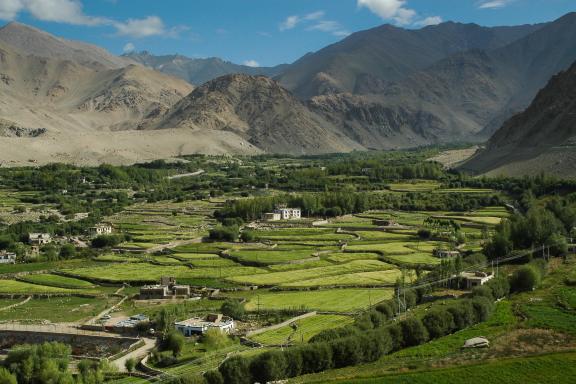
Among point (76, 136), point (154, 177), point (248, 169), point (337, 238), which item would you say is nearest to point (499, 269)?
point (337, 238)

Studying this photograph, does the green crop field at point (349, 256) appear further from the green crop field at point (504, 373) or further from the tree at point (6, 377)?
the tree at point (6, 377)

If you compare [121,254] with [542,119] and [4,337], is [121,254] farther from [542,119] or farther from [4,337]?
[542,119]

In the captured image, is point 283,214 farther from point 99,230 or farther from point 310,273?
point 310,273

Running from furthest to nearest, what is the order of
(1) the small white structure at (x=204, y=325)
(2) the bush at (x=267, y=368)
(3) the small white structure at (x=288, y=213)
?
Result: (3) the small white structure at (x=288, y=213) → (1) the small white structure at (x=204, y=325) → (2) the bush at (x=267, y=368)

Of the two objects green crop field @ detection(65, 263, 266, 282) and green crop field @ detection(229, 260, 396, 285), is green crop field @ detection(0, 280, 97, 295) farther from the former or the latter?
green crop field @ detection(229, 260, 396, 285)

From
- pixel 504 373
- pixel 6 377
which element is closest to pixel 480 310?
pixel 504 373

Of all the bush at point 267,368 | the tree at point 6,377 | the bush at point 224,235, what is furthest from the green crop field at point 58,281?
the bush at point 267,368

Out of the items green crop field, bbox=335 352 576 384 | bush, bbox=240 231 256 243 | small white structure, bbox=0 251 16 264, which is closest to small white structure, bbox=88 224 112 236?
small white structure, bbox=0 251 16 264
